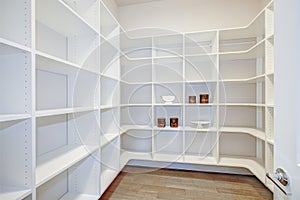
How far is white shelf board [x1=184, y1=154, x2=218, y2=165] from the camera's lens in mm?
2234

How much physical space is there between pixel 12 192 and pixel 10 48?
2.31 ft

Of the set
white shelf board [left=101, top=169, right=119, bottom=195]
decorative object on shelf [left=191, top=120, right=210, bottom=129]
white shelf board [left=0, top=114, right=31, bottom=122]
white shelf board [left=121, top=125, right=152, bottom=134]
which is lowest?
white shelf board [left=101, top=169, right=119, bottom=195]

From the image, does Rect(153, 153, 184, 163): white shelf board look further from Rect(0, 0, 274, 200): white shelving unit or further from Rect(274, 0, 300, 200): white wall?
Rect(274, 0, 300, 200): white wall

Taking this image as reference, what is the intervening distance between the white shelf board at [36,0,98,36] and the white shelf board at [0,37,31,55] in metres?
0.42

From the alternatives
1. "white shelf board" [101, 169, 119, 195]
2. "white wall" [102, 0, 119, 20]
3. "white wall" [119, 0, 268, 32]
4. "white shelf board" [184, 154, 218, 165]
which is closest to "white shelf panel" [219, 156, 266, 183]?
"white shelf board" [184, 154, 218, 165]

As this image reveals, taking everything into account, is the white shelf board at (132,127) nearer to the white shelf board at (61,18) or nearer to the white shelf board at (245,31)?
the white shelf board at (61,18)

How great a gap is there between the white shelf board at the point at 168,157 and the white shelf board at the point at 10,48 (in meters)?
2.00

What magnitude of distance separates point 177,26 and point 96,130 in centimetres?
190

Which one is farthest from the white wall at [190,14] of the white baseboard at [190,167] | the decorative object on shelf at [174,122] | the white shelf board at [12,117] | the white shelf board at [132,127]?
the white shelf board at [12,117]

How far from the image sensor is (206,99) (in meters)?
2.33

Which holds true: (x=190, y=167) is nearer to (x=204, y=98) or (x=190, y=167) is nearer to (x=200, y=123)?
(x=200, y=123)

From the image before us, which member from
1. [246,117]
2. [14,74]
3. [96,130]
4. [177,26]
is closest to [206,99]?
[246,117]

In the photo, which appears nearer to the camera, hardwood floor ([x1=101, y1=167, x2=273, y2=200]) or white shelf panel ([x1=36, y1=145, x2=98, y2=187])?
white shelf panel ([x1=36, y1=145, x2=98, y2=187])

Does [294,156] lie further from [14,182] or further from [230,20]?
[230,20]
